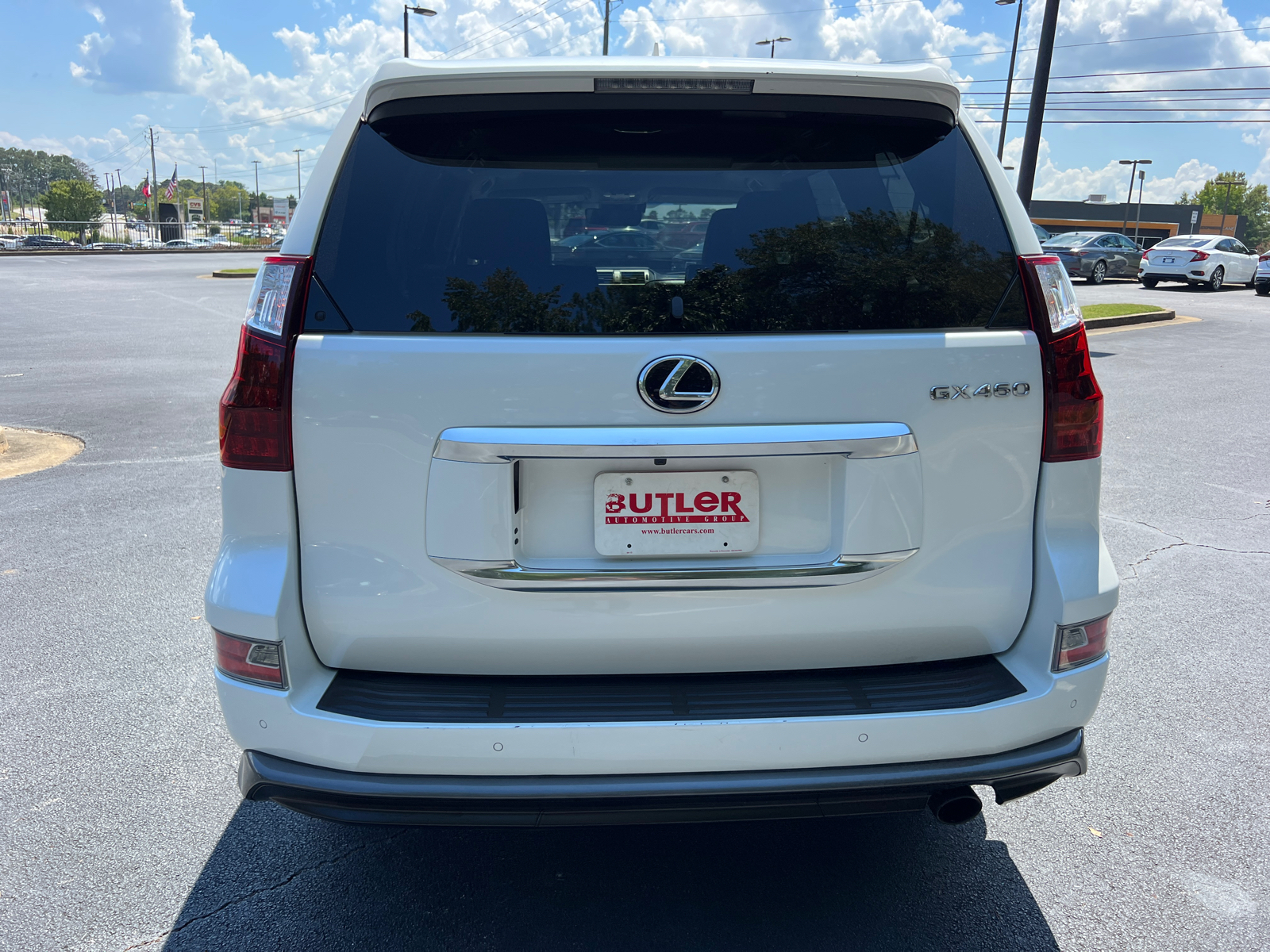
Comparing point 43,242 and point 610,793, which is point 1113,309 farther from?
point 43,242

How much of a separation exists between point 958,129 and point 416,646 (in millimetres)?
1731

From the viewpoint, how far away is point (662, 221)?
2311 mm

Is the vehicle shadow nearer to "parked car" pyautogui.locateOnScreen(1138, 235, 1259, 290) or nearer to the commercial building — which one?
"parked car" pyautogui.locateOnScreen(1138, 235, 1259, 290)

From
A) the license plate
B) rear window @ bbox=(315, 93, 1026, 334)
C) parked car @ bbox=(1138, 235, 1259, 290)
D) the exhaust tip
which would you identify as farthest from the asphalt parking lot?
parked car @ bbox=(1138, 235, 1259, 290)

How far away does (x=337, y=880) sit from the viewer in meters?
2.68

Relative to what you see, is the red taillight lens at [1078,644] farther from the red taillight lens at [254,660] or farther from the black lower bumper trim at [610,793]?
the red taillight lens at [254,660]

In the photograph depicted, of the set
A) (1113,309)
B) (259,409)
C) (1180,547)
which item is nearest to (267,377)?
(259,409)

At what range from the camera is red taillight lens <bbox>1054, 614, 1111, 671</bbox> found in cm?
222

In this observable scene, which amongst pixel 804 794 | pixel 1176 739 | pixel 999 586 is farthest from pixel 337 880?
pixel 1176 739

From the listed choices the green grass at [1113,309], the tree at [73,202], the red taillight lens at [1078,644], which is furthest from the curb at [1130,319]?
the tree at [73,202]

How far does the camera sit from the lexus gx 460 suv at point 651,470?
2062 millimetres

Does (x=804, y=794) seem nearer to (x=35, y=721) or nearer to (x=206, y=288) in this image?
(x=35, y=721)

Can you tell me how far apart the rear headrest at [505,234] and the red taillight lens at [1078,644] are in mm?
1426

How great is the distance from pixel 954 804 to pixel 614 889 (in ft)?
3.19
